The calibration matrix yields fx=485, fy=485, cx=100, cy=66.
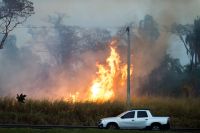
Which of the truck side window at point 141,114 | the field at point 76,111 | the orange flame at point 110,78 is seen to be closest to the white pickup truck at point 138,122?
the truck side window at point 141,114

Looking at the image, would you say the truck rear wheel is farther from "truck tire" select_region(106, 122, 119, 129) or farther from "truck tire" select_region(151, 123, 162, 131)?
"truck tire" select_region(151, 123, 162, 131)

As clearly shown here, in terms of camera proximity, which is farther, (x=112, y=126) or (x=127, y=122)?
(x=112, y=126)

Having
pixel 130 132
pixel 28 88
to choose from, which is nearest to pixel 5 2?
pixel 28 88

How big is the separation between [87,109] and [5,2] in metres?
27.8

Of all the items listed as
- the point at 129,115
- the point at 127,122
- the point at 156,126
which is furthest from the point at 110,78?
the point at 156,126

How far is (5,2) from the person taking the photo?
242 ft

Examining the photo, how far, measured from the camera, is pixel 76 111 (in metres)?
53.8

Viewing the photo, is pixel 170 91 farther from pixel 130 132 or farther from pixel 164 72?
pixel 130 132

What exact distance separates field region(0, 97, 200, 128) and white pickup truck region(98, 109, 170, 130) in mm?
13430

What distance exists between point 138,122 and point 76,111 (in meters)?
18.4

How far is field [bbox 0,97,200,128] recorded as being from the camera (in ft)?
165

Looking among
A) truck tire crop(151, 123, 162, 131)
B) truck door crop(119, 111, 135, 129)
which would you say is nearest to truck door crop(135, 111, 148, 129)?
truck door crop(119, 111, 135, 129)

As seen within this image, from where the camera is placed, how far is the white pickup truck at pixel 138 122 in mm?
35725

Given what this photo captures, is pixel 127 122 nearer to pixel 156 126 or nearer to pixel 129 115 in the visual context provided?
pixel 129 115
